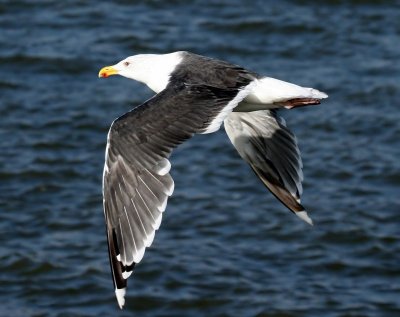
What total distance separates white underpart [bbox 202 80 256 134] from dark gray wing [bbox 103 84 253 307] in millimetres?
13

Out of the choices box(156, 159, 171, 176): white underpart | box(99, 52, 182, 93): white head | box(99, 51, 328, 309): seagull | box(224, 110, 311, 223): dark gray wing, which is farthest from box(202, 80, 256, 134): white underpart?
box(224, 110, 311, 223): dark gray wing

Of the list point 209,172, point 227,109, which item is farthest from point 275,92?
point 209,172

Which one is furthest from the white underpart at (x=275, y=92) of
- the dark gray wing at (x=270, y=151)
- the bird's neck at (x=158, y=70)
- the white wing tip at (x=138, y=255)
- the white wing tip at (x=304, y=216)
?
the white wing tip at (x=138, y=255)

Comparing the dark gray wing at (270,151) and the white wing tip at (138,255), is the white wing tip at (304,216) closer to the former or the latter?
the dark gray wing at (270,151)

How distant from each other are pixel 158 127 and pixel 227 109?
1.62 feet

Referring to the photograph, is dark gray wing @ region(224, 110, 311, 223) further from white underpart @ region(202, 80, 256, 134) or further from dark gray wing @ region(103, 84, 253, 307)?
dark gray wing @ region(103, 84, 253, 307)

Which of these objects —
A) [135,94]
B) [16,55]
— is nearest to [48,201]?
[135,94]

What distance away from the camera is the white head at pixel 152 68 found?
27.3 feet

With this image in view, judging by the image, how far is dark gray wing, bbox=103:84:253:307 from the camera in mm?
7191

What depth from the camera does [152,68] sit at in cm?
849

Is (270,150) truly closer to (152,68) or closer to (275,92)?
(275,92)

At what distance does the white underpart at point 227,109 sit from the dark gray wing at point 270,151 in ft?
3.55

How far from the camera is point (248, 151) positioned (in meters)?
9.05

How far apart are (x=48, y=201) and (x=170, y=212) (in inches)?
46.6
